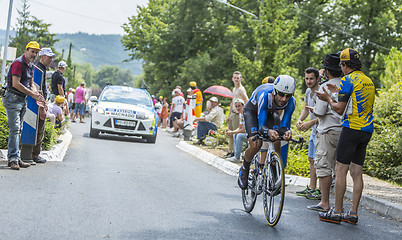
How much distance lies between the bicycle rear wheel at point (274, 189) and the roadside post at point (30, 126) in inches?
190

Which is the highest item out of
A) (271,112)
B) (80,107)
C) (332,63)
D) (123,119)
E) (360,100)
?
(332,63)

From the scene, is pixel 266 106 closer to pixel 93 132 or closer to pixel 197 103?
pixel 93 132

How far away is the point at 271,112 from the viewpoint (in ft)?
22.4

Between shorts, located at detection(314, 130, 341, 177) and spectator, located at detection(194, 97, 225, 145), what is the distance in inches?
351

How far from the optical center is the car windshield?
18.4 meters

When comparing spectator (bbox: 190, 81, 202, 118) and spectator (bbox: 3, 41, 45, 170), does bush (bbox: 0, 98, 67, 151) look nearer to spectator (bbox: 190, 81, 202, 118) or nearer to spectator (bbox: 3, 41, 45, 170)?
spectator (bbox: 3, 41, 45, 170)

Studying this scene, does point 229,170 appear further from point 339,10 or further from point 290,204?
point 339,10

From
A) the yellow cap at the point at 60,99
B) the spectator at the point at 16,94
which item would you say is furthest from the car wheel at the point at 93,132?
the spectator at the point at 16,94

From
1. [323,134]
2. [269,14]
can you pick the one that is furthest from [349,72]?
[269,14]

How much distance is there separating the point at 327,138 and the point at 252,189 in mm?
1315

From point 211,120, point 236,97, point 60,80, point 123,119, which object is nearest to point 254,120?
point 236,97

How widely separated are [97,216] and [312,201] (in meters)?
3.82

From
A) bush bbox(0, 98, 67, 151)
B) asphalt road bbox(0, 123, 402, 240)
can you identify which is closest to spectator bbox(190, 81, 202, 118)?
bush bbox(0, 98, 67, 151)

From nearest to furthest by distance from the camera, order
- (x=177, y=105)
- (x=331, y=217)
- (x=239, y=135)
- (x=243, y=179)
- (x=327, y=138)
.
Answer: (x=331, y=217), (x=243, y=179), (x=327, y=138), (x=239, y=135), (x=177, y=105)
